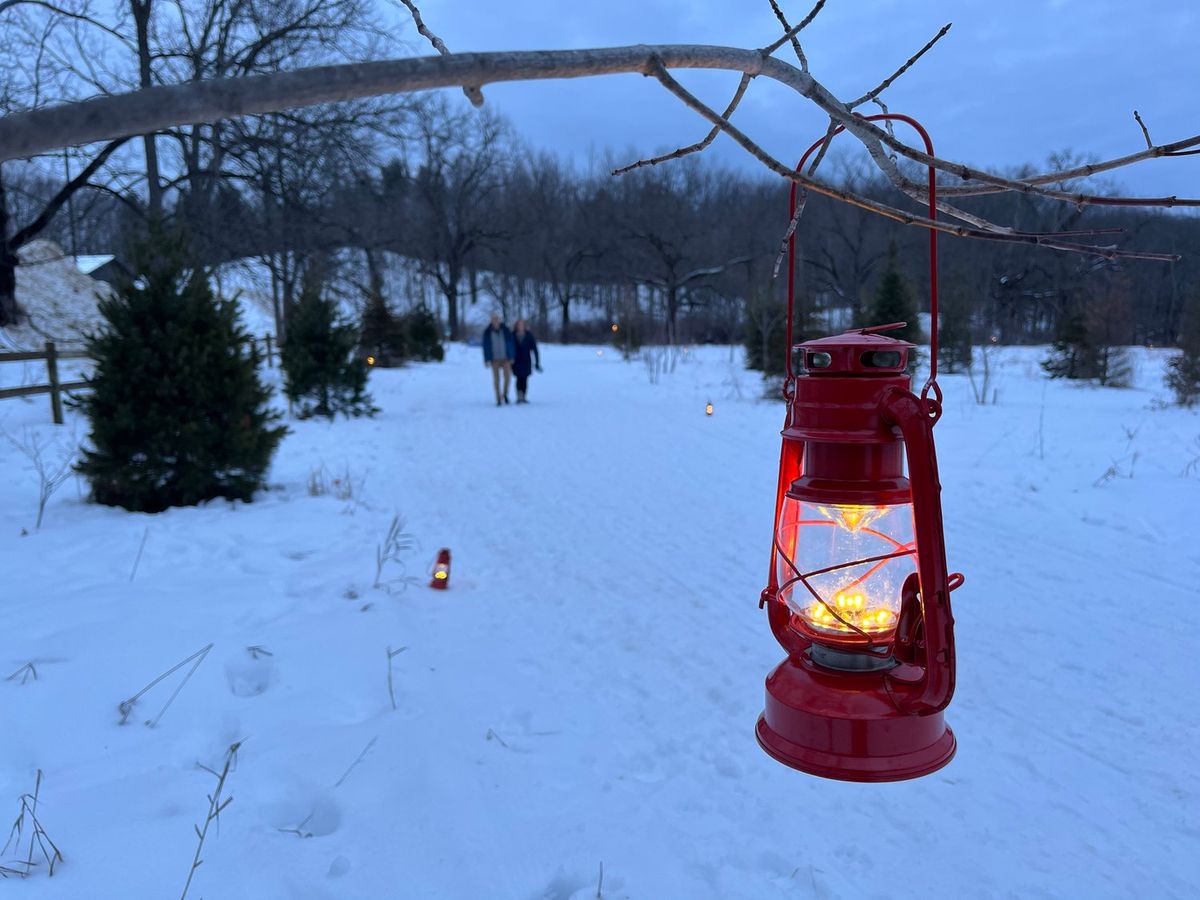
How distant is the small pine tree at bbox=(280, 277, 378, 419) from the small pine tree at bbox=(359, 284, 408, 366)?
11.8 meters

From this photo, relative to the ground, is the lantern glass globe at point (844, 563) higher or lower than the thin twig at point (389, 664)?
higher

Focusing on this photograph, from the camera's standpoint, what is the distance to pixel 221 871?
2.41 m

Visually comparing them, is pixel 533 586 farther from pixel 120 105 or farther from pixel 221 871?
pixel 120 105

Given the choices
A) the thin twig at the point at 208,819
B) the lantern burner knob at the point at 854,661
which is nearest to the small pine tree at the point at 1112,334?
the lantern burner knob at the point at 854,661

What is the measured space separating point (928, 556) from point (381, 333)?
2749 cm

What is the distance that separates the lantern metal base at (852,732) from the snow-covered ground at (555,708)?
141 centimetres

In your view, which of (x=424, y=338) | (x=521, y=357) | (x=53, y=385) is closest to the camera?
(x=53, y=385)

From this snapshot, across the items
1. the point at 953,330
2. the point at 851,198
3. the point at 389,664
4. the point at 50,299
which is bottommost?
the point at 389,664

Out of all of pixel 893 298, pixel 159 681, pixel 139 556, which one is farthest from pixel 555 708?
pixel 893 298

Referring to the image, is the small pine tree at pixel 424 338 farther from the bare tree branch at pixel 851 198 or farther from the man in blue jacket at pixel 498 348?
the bare tree branch at pixel 851 198

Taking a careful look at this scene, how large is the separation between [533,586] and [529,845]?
2709 mm

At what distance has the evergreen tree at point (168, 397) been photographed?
678 cm

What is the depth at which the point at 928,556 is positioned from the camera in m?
1.27

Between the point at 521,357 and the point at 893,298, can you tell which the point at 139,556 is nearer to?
the point at 521,357
